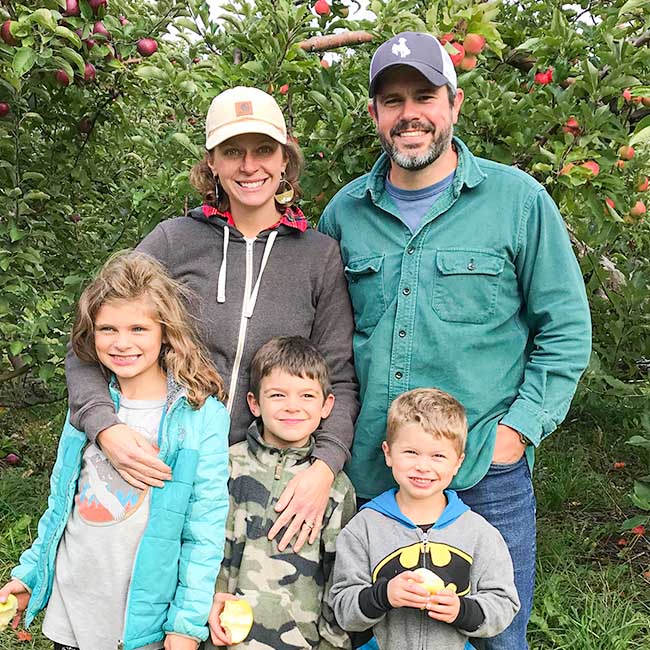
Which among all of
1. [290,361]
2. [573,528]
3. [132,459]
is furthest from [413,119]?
[573,528]

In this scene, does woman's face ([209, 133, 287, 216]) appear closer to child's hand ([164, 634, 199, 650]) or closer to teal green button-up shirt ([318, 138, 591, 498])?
teal green button-up shirt ([318, 138, 591, 498])

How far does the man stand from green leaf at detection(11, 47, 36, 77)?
1166mm

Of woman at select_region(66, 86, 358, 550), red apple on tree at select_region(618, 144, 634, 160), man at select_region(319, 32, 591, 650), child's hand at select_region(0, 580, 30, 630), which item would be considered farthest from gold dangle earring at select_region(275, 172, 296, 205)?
child's hand at select_region(0, 580, 30, 630)

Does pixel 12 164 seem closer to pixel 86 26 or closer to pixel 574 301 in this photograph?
pixel 86 26

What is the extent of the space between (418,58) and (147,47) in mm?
1338

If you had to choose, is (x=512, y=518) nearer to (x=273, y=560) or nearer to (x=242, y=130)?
(x=273, y=560)

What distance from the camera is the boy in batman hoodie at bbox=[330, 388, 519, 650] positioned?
1.83m

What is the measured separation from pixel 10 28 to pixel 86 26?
31 cm

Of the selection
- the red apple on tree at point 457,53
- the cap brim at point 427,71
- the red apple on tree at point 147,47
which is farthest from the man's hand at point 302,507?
the red apple on tree at point 147,47

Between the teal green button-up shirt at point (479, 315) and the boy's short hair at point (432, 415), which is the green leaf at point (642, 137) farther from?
the boy's short hair at point (432, 415)

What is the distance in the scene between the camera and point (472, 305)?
6.72 feet

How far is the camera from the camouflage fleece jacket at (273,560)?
6.30 feet

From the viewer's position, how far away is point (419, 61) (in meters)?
2.03

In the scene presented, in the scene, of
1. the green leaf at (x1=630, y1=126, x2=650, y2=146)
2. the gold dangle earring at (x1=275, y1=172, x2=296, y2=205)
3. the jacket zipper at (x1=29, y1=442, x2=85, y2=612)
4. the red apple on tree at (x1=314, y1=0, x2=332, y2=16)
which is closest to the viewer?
the jacket zipper at (x1=29, y1=442, x2=85, y2=612)
